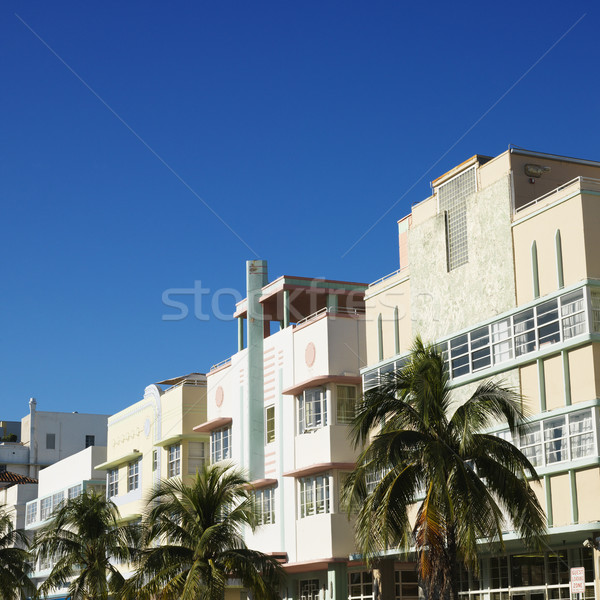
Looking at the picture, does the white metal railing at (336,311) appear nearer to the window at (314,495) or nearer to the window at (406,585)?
the window at (314,495)

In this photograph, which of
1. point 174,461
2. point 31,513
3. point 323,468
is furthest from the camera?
point 31,513

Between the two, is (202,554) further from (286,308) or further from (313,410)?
(286,308)

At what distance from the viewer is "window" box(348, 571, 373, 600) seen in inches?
1603

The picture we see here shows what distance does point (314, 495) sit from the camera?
4128 centimetres

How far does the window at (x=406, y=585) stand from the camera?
1597 inches

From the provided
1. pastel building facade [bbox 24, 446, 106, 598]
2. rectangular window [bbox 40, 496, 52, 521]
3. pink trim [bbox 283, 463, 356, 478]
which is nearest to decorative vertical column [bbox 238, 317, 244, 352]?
pink trim [bbox 283, 463, 356, 478]

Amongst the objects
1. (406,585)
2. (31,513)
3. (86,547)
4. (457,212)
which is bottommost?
(406,585)

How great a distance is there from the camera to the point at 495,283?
34.0m

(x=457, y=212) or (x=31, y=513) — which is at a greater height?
(x=457, y=212)

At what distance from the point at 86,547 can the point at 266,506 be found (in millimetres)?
7600

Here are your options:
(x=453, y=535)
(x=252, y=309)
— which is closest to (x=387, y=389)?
(x=453, y=535)

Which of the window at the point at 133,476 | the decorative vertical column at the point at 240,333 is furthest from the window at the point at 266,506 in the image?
the window at the point at 133,476

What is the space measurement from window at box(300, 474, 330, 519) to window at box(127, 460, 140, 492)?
18.2 metres

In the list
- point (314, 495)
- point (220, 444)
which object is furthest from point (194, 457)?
point (314, 495)
